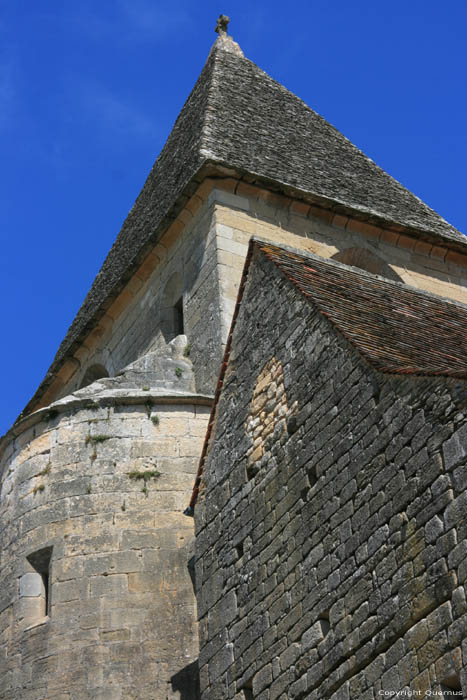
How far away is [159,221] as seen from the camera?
540 inches

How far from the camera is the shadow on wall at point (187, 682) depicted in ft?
27.5

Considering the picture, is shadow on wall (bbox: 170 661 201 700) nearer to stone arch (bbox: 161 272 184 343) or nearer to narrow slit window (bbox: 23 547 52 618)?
narrow slit window (bbox: 23 547 52 618)

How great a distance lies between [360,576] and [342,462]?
72cm

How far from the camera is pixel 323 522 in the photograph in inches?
242

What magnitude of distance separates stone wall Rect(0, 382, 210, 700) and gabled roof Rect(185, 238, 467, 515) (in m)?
1.15

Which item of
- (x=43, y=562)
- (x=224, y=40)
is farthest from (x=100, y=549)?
(x=224, y=40)

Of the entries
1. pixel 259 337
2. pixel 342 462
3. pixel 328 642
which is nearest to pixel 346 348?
Answer: pixel 342 462

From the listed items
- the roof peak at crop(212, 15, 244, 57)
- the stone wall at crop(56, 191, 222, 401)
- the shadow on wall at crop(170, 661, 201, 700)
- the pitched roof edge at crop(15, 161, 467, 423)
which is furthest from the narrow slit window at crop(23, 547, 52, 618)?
the roof peak at crop(212, 15, 244, 57)

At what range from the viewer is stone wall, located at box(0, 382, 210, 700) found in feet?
27.8

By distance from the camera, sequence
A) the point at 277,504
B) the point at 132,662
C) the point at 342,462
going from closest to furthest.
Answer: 1. the point at 342,462
2. the point at 277,504
3. the point at 132,662

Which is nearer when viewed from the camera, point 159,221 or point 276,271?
point 276,271

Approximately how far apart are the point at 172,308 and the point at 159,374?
85.1 inches

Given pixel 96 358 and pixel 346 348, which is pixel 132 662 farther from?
pixel 96 358

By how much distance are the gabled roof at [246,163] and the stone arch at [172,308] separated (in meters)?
0.65
